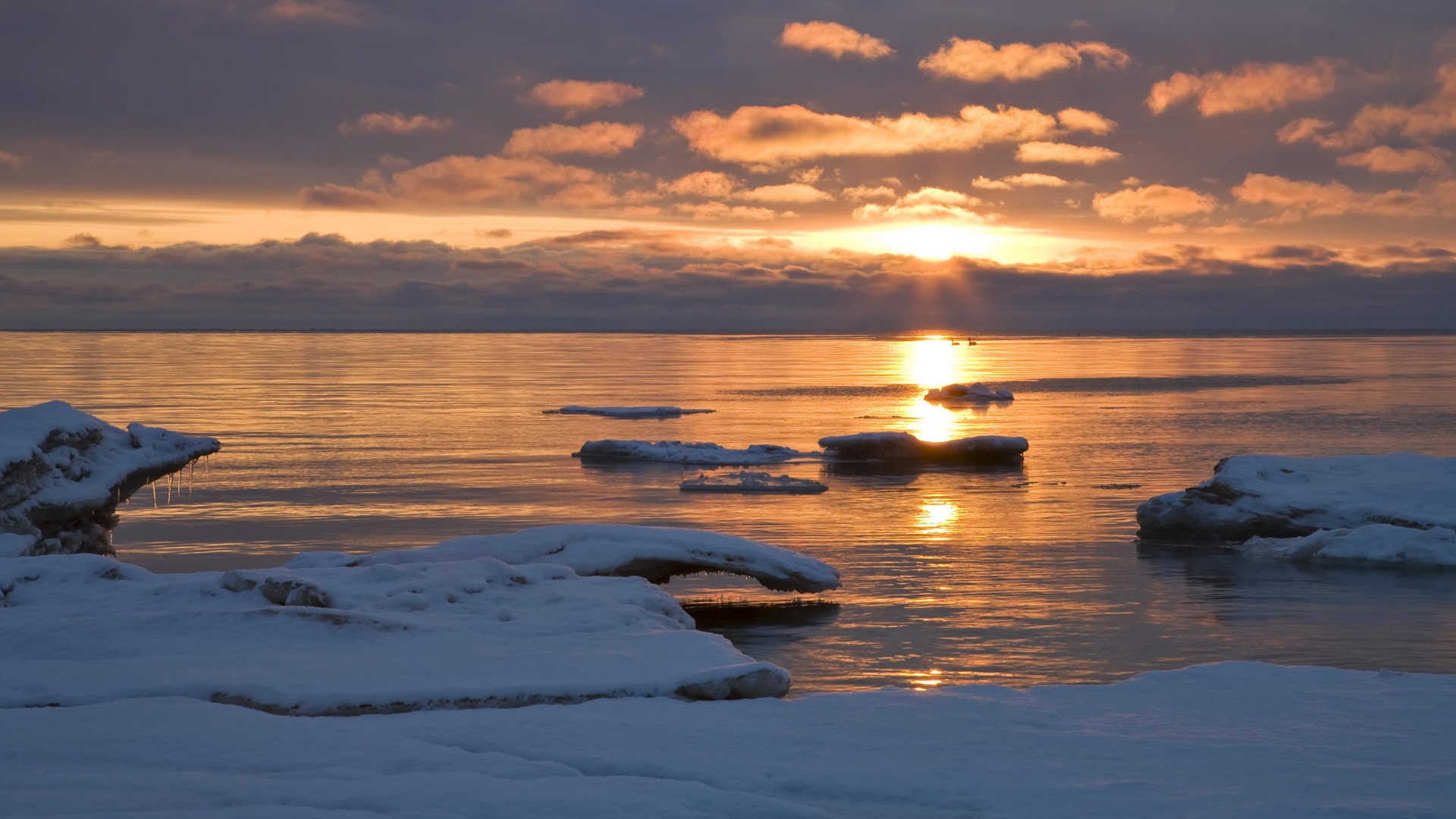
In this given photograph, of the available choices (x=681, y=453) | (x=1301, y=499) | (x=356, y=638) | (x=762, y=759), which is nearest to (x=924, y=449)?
(x=681, y=453)

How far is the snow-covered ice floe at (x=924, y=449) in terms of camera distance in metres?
40.9

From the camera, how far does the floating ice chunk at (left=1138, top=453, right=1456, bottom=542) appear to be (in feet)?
80.3

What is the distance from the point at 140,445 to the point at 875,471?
21056 mm

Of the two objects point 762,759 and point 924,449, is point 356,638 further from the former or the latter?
point 924,449

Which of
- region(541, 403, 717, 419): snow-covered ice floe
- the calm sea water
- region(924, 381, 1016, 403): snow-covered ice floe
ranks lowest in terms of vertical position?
the calm sea water

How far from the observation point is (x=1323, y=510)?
24766 mm

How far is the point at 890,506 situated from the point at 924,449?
10.3m

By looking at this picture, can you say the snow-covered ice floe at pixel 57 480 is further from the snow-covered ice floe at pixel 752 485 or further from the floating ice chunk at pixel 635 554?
the snow-covered ice floe at pixel 752 485

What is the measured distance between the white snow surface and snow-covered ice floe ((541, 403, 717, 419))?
48160 mm

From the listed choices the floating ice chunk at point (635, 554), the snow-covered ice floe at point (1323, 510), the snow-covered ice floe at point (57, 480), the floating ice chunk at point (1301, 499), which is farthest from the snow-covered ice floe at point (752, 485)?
the floating ice chunk at point (635, 554)

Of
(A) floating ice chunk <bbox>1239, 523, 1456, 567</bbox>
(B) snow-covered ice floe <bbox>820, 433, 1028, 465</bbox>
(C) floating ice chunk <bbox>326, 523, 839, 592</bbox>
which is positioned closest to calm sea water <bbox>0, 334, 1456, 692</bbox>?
(A) floating ice chunk <bbox>1239, 523, 1456, 567</bbox>

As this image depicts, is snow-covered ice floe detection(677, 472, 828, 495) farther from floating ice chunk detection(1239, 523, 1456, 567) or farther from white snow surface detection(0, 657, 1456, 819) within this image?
white snow surface detection(0, 657, 1456, 819)

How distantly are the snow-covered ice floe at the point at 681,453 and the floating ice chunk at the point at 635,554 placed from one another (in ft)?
67.5

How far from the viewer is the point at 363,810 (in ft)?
28.1
